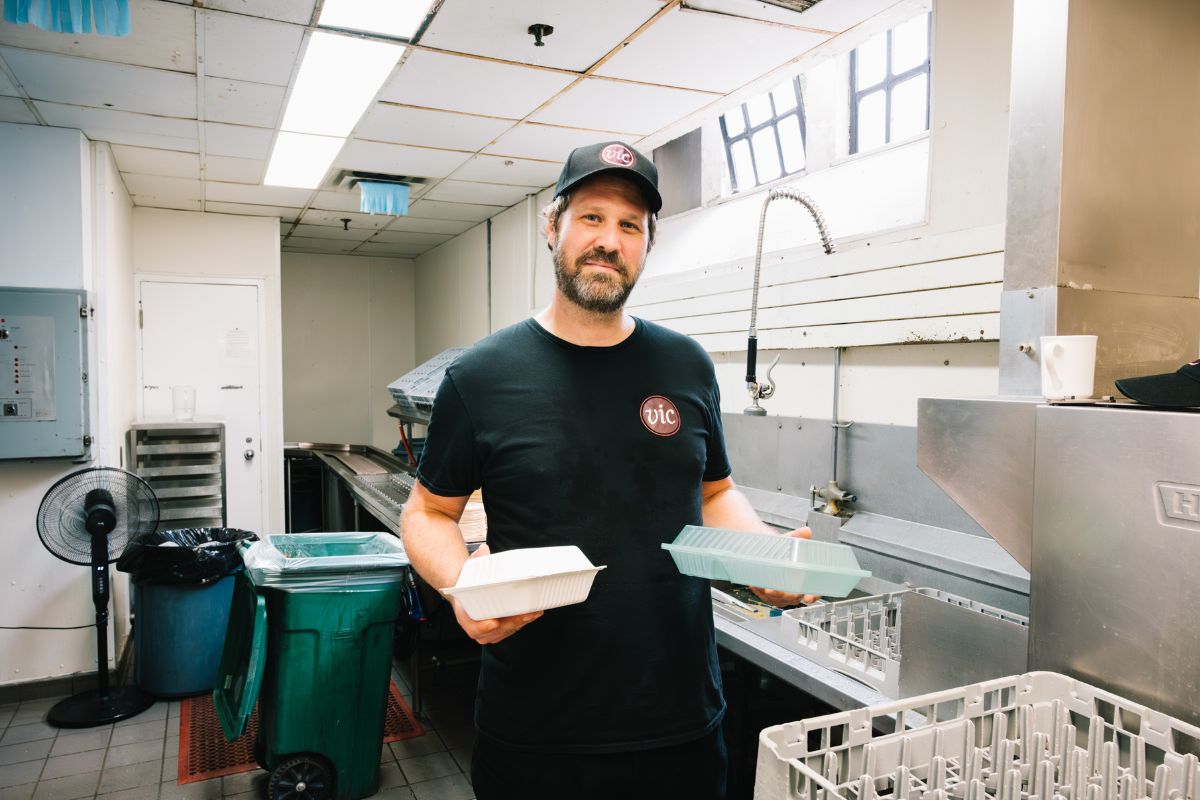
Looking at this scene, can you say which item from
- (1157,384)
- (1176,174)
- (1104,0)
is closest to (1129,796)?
(1157,384)

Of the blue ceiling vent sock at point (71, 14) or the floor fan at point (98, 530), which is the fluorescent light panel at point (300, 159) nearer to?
the blue ceiling vent sock at point (71, 14)

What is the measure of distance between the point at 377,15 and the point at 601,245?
170 centimetres

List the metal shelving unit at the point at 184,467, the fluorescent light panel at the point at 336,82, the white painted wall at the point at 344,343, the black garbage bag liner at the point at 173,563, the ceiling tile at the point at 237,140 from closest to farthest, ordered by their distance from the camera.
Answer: the fluorescent light panel at the point at 336,82, the black garbage bag liner at the point at 173,563, the ceiling tile at the point at 237,140, the metal shelving unit at the point at 184,467, the white painted wall at the point at 344,343

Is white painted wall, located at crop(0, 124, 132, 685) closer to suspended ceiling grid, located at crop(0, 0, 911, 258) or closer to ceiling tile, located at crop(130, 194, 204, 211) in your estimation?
suspended ceiling grid, located at crop(0, 0, 911, 258)

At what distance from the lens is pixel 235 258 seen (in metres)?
5.94

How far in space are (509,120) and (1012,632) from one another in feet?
10.4

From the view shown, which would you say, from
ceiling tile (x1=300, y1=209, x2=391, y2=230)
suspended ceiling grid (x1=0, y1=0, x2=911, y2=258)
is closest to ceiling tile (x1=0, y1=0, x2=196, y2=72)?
suspended ceiling grid (x1=0, y1=0, x2=911, y2=258)

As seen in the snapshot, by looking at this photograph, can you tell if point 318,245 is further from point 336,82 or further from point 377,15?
point 377,15

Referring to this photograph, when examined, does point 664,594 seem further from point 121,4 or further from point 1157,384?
point 121,4

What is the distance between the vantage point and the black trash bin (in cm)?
357

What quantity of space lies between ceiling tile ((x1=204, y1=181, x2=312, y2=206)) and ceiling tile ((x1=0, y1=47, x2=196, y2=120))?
1539mm

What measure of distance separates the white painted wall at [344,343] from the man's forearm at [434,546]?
7.29m

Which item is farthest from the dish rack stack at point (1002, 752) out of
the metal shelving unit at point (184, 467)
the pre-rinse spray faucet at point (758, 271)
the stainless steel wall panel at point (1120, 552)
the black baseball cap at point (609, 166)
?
the metal shelving unit at point (184, 467)

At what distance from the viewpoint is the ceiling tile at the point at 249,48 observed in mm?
2545
